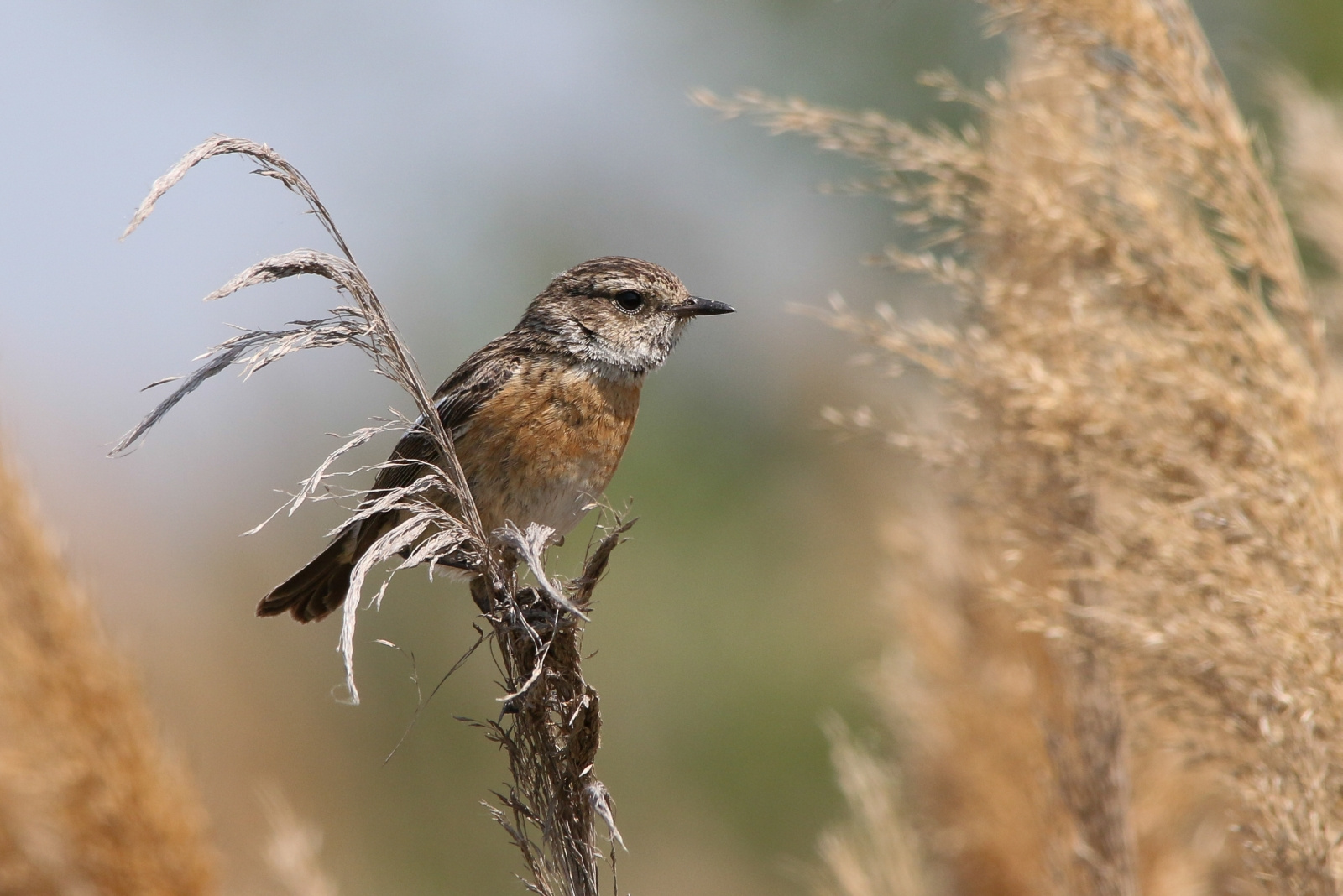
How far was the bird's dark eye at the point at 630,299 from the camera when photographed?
389 cm

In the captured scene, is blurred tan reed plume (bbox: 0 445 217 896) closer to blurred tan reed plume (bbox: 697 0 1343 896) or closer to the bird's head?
the bird's head

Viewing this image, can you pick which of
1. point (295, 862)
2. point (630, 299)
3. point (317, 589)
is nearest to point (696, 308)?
point (630, 299)

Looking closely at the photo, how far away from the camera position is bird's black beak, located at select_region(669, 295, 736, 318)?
3.84 m

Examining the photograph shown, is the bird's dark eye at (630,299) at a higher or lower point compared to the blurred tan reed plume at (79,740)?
higher

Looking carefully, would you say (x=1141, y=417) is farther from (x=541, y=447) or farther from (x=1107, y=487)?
(x=541, y=447)

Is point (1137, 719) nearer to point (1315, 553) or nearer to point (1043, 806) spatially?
point (1043, 806)

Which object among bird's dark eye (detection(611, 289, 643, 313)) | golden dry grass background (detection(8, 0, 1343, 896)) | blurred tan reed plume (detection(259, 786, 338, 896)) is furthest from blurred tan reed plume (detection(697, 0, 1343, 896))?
blurred tan reed plume (detection(259, 786, 338, 896))

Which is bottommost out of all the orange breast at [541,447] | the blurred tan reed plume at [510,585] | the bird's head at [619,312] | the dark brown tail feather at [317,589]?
the dark brown tail feather at [317,589]

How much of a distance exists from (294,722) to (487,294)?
5.06 metres

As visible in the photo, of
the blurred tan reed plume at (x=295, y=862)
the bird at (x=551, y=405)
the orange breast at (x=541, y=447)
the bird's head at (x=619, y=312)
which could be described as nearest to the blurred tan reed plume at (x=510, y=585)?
the blurred tan reed plume at (x=295, y=862)

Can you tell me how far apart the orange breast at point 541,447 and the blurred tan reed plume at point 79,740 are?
3.67ft

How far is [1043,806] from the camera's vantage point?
118 inches

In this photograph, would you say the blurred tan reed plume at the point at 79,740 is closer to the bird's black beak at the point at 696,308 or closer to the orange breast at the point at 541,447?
the orange breast at the point at 541,447

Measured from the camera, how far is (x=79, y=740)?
2.63 m
